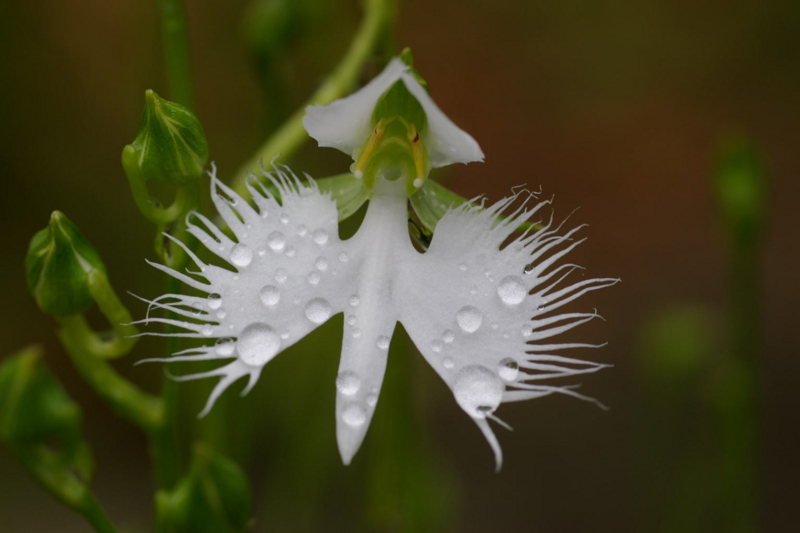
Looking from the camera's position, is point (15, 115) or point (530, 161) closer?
point (15, 115)

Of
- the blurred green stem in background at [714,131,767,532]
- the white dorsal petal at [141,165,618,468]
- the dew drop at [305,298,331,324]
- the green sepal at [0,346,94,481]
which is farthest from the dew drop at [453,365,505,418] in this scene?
the blurred green stem in background at [714,131,767,532]

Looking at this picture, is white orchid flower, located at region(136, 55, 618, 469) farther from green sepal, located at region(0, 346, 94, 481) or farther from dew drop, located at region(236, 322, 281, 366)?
green sepal, located at region(0, 346, 94, 481)


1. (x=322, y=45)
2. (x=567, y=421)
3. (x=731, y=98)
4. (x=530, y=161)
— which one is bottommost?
(x=567, y=421)

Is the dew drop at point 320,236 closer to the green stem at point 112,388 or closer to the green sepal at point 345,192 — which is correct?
the green sepal at point 345,192

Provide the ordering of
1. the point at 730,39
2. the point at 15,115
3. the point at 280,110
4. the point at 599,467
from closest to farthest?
the point at 280,110
the point at 15,115
the point at 599,467
the point at 730,39

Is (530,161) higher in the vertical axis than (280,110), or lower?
higher

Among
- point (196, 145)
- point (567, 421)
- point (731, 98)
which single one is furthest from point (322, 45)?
point (731, 98)

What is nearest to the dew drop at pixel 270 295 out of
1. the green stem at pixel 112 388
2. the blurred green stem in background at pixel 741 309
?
the green stem at pixel 112 388

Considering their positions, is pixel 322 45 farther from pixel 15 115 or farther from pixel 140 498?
pixel 140 498
